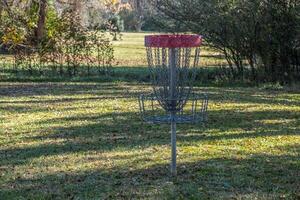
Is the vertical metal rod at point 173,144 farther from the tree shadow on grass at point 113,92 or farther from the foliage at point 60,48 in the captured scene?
the foliage at point 60,48

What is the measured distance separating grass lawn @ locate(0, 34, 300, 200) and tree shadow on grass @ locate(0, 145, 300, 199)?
0.03 ft

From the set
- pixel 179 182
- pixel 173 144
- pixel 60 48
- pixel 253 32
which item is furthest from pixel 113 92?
pixel 179 182

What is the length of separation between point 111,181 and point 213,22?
13.5 m

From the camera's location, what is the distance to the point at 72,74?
61.1ft

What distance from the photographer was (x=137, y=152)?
7.50 m

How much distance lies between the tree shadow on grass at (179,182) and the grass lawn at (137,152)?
0.03 ft

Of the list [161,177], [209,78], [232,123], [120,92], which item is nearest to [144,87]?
[120,92]

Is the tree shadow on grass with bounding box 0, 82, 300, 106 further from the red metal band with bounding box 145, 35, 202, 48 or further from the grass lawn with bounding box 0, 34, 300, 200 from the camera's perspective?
the red metal band with bounding box 145, 35, 202, 48

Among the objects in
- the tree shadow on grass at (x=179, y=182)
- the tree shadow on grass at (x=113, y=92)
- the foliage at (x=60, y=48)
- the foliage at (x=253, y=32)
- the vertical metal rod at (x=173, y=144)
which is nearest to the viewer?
the tree shadow on grass at (x=179, y=182)

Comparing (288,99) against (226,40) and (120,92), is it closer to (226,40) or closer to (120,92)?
(120,92)

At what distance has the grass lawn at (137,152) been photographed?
584cm

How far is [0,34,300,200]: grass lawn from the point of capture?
19.2 ft

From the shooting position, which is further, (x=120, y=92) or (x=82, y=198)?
(x=120, y=92)

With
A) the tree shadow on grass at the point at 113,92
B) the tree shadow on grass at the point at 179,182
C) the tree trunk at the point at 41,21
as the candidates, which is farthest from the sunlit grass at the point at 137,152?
the tree trunk at the point at 41,21
